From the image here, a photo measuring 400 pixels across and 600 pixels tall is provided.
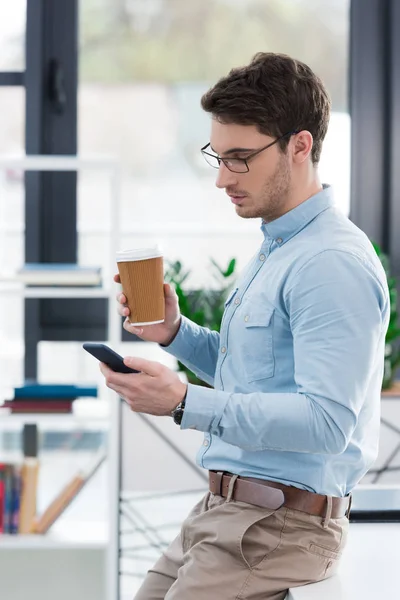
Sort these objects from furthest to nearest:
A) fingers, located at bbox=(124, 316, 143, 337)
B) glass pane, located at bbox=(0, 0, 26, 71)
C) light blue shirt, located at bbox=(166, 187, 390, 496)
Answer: glass pane, located at bbox=(0, 0, 26, 71) < fingers, located at bbox=(124, 316, 143, 337) < light blue shirt, located at bbox=(166, 187, 390, 496)

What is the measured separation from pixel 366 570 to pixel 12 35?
7.68 ft

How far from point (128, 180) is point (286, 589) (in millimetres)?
2015

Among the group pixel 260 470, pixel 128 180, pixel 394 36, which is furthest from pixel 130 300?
pixel 394 36

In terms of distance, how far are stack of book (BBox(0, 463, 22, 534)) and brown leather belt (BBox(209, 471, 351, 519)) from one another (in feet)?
4.61

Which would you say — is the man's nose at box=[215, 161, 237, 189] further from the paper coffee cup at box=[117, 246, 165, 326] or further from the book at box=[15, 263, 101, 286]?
the book at box=[15, 263, 101, 286]

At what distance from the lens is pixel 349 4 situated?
3139 mm

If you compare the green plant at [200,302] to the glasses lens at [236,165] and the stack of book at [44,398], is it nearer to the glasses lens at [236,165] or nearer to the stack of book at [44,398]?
the stack of book at [44,398]

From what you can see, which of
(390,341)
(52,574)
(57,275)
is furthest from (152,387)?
(52,574)

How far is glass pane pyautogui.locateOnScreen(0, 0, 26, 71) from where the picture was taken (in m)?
3.09

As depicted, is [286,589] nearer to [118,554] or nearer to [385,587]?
[385,587]

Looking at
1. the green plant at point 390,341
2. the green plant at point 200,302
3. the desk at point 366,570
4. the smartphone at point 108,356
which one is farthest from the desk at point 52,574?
the smartphone at point 108,356

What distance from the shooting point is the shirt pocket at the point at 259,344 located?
4.60 feet

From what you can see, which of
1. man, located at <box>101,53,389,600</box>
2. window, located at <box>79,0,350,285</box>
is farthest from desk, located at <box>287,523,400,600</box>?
window, located at <box>79,0,350,285</box>

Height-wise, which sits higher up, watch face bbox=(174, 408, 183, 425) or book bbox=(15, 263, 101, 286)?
book bbox=(15, 263, 101, 286)
